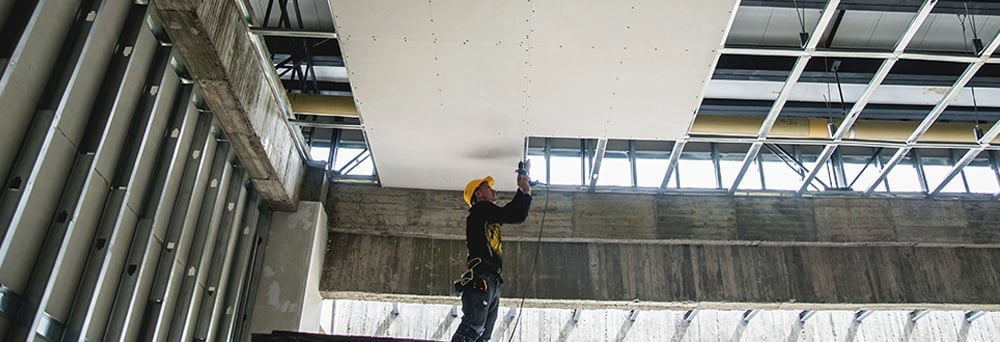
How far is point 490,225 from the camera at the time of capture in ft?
25.7

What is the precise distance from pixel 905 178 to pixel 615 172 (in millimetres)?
5074

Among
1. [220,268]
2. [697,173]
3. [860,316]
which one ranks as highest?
[697,173]

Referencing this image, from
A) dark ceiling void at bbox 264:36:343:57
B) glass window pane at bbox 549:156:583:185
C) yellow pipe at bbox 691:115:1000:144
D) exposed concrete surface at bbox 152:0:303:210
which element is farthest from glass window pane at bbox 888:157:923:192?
exposed concrete surface at bbox 152:0:303:210

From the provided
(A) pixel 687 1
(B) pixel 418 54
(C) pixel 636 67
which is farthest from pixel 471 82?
(A) pixel 687 1

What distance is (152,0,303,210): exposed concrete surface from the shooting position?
7.52m

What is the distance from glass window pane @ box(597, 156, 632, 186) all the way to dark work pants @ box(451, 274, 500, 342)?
224 inches

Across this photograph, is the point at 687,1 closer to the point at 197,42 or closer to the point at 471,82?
the point at 471,82

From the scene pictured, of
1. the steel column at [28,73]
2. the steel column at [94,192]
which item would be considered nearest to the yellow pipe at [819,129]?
the steel column at [94,192]

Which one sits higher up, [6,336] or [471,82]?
[471,82]

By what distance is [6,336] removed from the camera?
6004 mm

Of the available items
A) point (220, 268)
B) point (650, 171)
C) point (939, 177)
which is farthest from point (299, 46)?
point (939, 177)

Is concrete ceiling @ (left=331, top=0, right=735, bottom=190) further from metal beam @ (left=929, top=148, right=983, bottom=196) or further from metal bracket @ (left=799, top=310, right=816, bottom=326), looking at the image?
metal bracket @ (left=799, top=310, right=816, bottom=326)

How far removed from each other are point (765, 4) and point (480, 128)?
3948 mm

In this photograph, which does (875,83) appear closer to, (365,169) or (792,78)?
(792,78)
